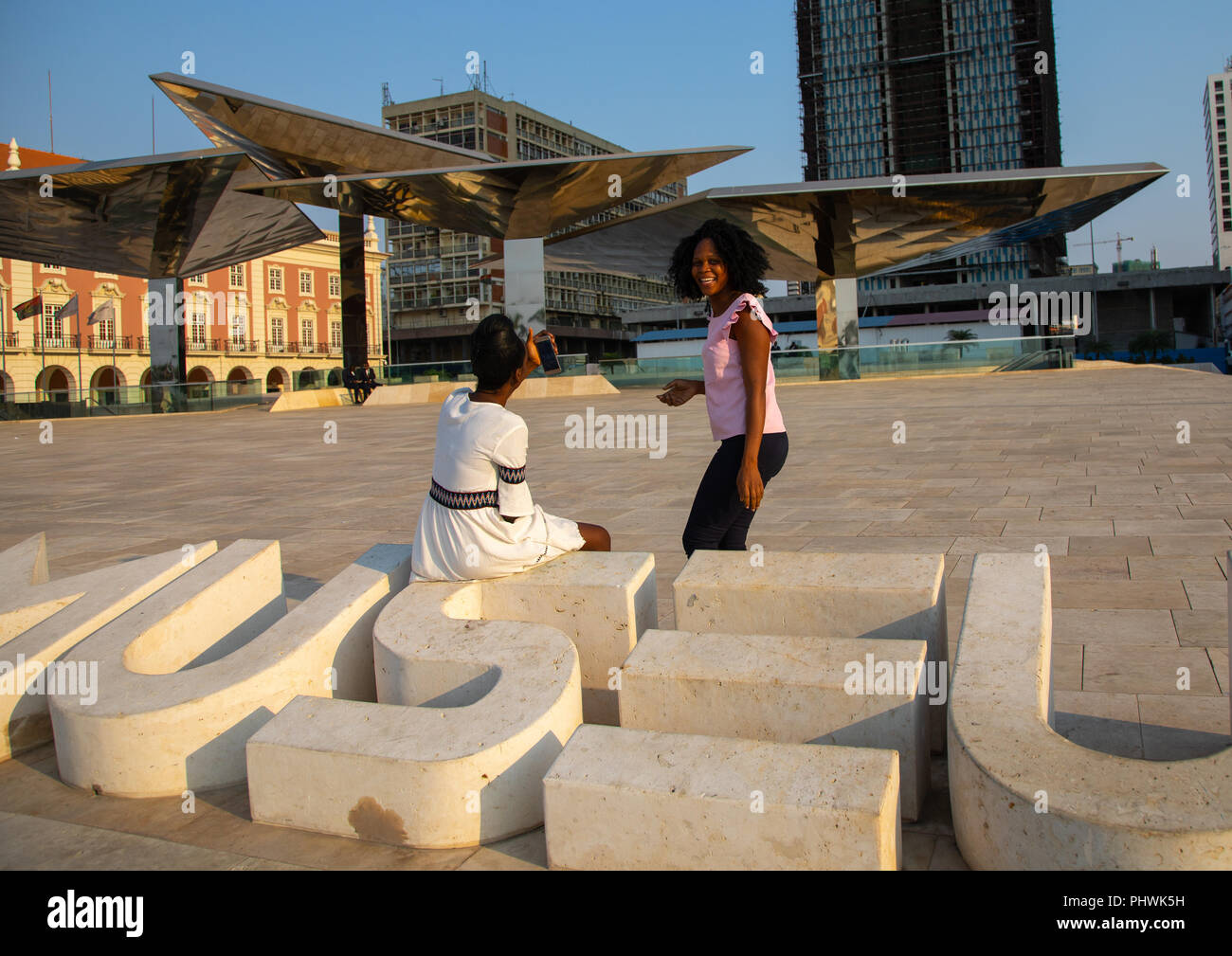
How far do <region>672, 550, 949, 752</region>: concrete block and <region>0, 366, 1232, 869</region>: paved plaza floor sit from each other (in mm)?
486

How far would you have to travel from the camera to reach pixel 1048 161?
3947 inches

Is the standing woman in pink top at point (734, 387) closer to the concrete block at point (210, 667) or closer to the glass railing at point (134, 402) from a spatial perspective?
the concrete block at point (210, 667)

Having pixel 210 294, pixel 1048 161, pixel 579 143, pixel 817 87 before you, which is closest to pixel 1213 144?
pixel 1048 161

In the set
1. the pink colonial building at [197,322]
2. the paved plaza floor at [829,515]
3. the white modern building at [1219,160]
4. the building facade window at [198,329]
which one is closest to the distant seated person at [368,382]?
the paved plaza floor at [829,515]

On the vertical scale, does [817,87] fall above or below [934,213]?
above

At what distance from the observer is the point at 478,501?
142 inches

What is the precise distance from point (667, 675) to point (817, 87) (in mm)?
117056

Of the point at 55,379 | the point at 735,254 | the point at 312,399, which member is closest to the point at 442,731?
the point at 735,254

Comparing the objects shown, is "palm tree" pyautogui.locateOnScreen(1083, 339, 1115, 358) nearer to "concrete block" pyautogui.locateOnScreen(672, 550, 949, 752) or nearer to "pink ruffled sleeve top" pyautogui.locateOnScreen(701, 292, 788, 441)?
"pink ruffled sleeve top" pyautogui.locateOnScreen(701, 292, 788, 441)

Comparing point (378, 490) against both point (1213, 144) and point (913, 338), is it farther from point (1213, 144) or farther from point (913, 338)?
point (1213, 144)

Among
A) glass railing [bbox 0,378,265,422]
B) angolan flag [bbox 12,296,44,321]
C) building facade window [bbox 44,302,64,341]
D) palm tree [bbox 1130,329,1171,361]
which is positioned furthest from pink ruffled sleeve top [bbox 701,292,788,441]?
palm tree [bbox 1130,329,1171,361]

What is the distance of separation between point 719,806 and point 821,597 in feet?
3.92

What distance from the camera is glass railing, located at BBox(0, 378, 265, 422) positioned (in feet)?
95.1

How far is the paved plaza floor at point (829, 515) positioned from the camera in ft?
9.35
